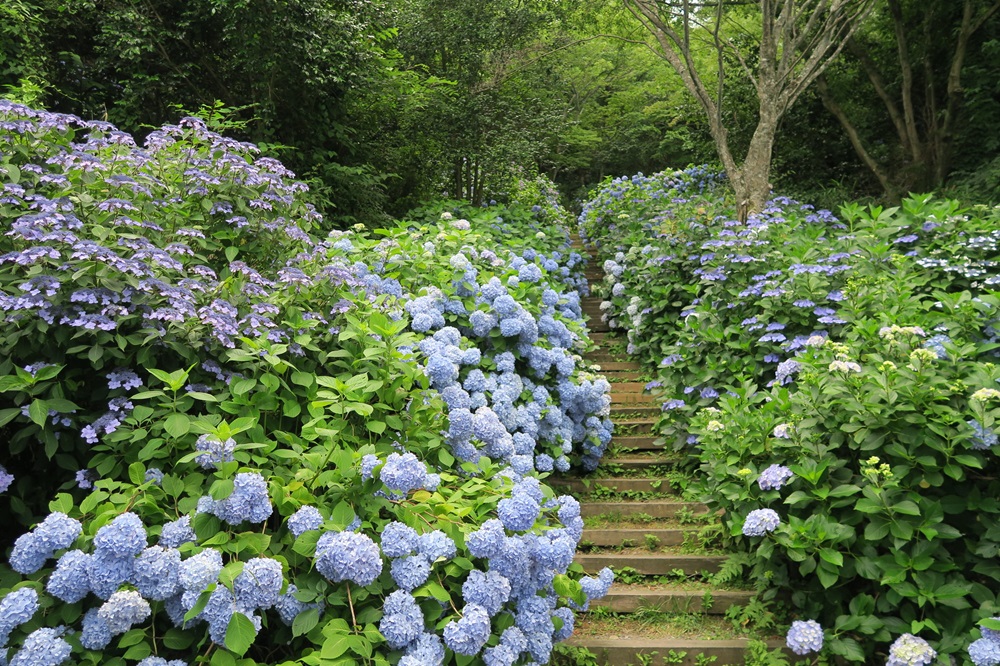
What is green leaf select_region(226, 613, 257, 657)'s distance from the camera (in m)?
1.86

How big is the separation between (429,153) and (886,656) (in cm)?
746

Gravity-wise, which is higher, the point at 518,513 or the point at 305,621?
the point at 518,513

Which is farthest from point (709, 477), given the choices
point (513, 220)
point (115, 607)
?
point (513, 220)

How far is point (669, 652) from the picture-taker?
3537 millimetres

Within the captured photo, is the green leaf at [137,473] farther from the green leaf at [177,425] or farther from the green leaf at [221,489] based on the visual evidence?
the green leaf at [221,489]

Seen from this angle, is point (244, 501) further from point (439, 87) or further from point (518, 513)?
point (439, 87)

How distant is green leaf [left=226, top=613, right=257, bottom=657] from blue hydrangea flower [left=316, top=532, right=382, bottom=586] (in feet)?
0.82

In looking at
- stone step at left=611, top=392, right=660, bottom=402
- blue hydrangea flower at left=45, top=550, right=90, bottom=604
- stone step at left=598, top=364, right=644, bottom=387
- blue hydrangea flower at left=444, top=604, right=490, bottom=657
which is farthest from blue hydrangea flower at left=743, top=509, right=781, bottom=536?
stone step at left=598, top=364, right=644, bottom=387

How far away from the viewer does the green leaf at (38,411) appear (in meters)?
2.18

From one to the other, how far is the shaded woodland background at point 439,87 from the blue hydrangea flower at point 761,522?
449 centimetres

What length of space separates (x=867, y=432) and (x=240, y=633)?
2.90 metres

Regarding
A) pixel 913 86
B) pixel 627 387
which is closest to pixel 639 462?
pixel 627 387

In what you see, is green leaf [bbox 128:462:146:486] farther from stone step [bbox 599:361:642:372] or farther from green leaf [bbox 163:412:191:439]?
stone step [bbox 599:361:642:372]

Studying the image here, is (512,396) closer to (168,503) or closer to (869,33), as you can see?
(168,503)
